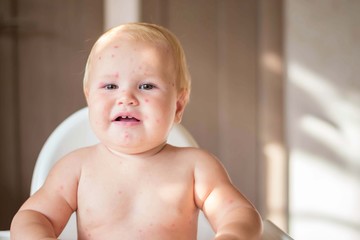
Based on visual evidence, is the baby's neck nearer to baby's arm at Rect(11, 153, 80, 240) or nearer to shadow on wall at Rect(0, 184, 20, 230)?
baby's arm at Rect(11, 153, 80, 240)

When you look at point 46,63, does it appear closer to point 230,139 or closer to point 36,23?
point 36,23

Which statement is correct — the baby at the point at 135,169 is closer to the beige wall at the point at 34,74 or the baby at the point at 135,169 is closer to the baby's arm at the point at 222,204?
the baby's arm at the point at 222,204

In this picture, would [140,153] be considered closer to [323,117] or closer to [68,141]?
[68,141]

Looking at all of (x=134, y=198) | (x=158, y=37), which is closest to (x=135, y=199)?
(x=134, y=198)

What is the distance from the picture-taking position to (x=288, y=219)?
2.00m

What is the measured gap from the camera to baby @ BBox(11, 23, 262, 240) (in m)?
0.71

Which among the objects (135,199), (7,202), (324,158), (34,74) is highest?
(135,199)

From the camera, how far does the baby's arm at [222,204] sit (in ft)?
2.15

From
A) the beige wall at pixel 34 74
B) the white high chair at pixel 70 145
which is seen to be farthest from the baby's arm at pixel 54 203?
the beige wall at pixel 34 74

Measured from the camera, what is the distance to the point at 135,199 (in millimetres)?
738

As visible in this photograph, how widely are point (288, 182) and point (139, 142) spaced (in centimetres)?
136

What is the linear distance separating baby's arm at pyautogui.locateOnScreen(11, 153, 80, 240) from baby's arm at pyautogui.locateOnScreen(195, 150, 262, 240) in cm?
16

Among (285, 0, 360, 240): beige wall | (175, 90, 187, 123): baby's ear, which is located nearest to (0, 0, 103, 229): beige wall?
(285, 0, 360, 240): beige wall

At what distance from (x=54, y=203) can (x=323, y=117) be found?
1.37m
